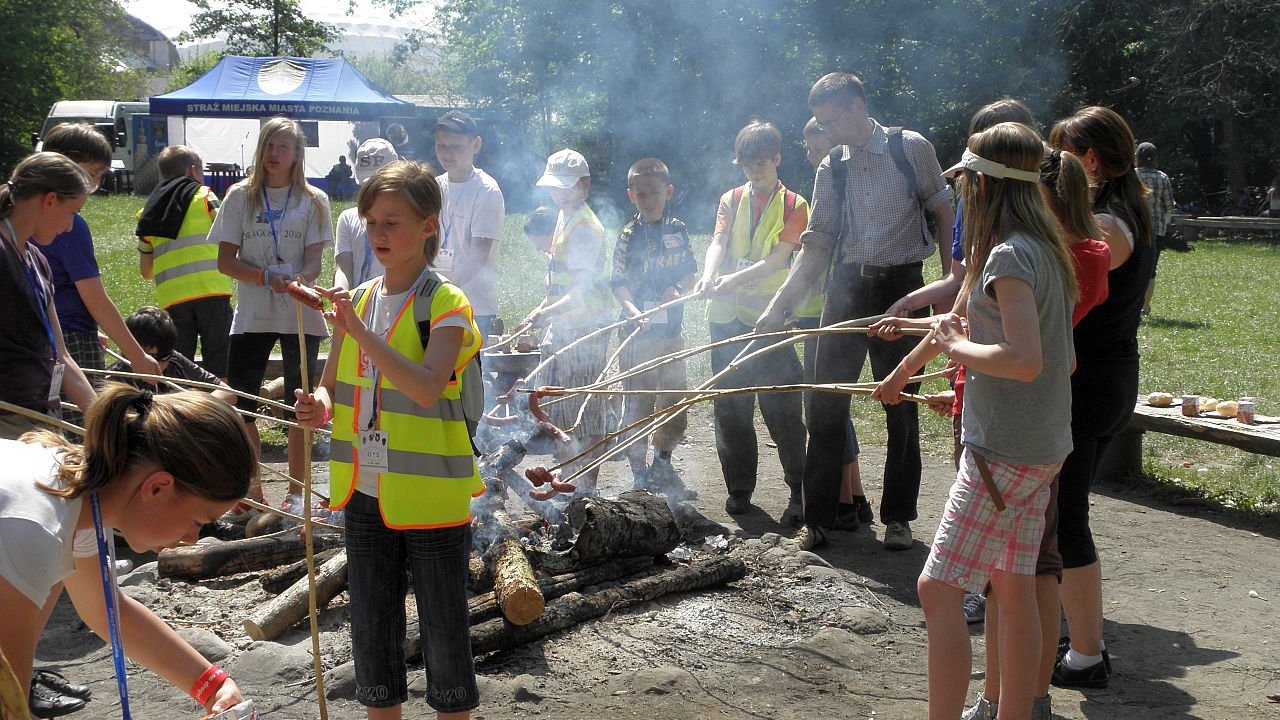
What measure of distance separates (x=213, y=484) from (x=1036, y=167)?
235 centimetres

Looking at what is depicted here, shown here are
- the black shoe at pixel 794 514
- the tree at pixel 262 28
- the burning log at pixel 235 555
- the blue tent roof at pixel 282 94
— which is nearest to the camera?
the burning log at pixel 235 555

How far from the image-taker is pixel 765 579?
4.88 meters

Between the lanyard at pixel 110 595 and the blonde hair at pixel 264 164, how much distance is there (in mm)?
3501

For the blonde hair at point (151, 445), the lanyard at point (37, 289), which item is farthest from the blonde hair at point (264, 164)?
the blonde hair at point (151, 445)

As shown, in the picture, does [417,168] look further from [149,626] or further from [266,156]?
[266,156]

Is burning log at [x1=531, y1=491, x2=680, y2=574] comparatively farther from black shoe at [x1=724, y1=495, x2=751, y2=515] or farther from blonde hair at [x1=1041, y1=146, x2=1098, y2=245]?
blonde hair at [x1=1041, y1=146, x2=1098, y2=245]

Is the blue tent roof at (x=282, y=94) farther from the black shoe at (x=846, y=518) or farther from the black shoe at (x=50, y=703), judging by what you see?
the black shoe at (x=50, y=703)

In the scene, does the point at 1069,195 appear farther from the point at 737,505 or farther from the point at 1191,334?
the point at 1191,334

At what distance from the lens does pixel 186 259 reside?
6.28 metres

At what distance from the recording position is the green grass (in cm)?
678

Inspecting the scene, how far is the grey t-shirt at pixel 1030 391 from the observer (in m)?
3.07

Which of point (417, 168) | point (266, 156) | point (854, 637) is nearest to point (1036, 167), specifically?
point (417, 168)

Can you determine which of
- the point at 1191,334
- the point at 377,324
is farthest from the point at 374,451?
the point at 1191,334

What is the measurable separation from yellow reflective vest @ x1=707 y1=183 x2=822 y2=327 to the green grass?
218 centimetres
